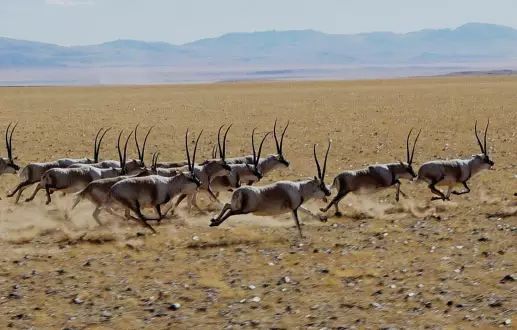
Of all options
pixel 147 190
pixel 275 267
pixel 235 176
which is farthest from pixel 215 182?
pixel 275 267

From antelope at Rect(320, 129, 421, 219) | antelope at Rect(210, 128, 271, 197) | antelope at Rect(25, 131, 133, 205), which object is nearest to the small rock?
antelope at Rect(320, 129, 421, 219)

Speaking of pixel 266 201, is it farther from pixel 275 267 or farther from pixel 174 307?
pixel 174 307

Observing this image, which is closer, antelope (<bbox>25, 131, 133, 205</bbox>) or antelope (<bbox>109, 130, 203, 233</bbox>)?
antelope (<bbox>109, 130, 203, 233</bbox>)

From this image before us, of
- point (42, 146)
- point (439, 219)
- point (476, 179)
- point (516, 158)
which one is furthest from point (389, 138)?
point (439, 219)

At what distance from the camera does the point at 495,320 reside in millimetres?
10062

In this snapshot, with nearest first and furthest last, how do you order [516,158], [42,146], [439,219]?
[439,219]
[516,158]
[42,146]

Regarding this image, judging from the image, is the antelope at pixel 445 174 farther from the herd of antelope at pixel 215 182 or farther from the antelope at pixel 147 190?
the antelope at pixel 147 190

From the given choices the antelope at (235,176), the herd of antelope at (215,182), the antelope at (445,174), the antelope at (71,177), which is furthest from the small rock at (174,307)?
the antelope at (445,174)

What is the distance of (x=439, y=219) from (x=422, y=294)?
586cm

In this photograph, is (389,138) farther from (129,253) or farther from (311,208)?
(129,253)

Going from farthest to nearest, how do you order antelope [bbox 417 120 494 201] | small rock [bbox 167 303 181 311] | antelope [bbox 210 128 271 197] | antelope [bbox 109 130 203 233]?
antelope [bbox 210 128 271 197] → antelope [bbox 417 120 494 201] → antelope [bbox 109 130 203 233] → small rock [bbox 167 303 181 311]

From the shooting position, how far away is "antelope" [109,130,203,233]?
1598 cm

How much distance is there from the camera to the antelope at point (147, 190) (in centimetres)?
1598

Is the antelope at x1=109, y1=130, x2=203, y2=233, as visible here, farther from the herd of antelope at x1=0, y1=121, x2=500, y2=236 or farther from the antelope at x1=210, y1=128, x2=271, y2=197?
the antelope at x1=210, y1=128, x2=271, y2=197
